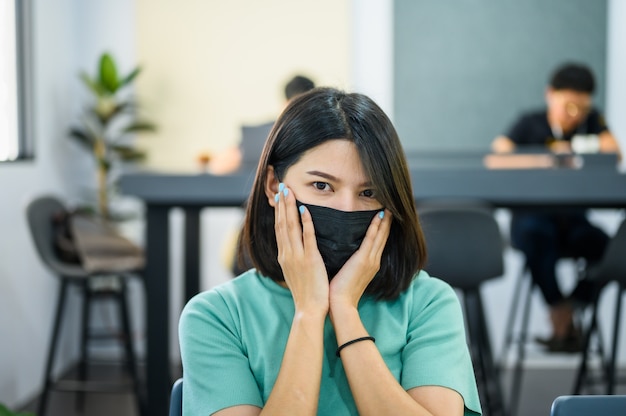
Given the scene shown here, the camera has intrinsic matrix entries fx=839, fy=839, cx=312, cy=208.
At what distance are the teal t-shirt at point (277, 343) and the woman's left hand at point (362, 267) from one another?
59 mm

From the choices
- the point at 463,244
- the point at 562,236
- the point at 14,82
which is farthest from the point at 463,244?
the point at 14,82

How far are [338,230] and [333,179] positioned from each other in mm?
90

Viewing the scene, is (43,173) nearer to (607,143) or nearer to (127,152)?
(127,152)

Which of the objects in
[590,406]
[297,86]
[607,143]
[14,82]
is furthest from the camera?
[14,82]

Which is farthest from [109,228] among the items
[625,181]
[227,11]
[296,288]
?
[296,288]

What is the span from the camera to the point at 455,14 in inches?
187

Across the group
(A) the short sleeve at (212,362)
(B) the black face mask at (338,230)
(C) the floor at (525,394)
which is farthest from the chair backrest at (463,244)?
(A) the short sleeve at (212,362)

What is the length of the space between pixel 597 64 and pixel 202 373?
4052 millimetres

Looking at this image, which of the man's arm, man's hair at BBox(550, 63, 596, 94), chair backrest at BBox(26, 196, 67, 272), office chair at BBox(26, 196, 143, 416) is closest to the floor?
office chair at BBox(26, 196, 143, 416)

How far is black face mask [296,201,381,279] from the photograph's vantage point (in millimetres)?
1353

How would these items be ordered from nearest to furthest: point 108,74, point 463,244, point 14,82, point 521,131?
1. point 463,244
2. point 14,82
3. point 521,131
4. point 108,74

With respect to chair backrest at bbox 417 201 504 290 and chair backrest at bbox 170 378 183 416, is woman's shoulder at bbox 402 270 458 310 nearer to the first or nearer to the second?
chair backrest at bbox 170 378 183 416

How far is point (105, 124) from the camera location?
4508 millimetres

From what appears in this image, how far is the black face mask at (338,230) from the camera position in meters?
1.35
